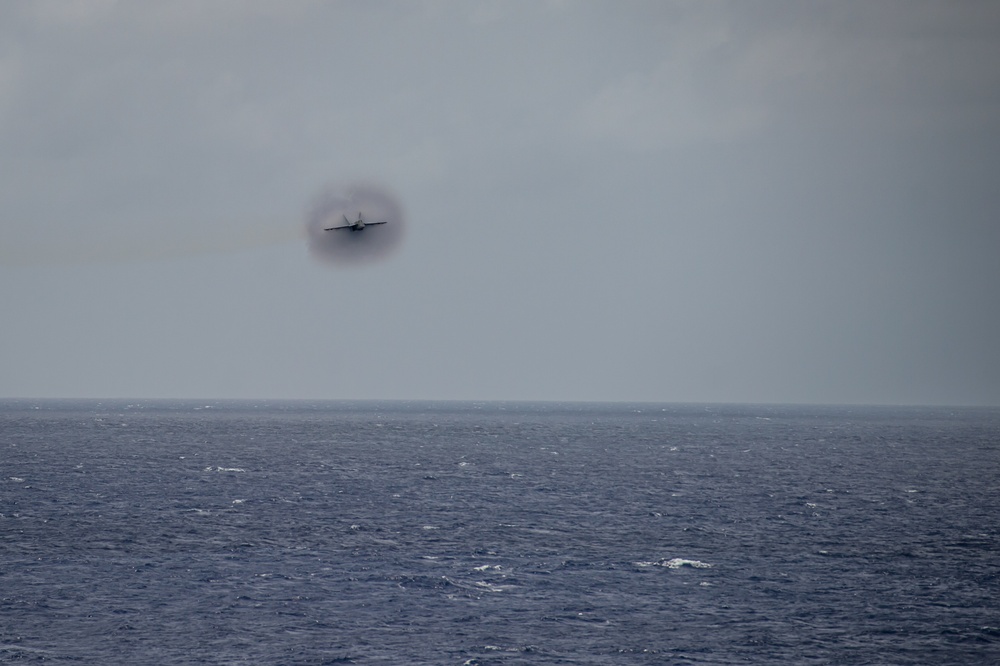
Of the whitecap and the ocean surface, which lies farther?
the whitecap

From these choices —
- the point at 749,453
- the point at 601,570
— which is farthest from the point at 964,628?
the point at 749,453

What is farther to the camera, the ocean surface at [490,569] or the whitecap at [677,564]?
the whitecap at [677,564]

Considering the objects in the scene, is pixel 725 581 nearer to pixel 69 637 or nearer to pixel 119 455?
pixel 69 637

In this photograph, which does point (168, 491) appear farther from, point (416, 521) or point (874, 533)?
point (874, 533)

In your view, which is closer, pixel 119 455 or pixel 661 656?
pixel 661 656

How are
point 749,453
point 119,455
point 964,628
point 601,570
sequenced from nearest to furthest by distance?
point 964,628 → point 601,570 → point 119,455 → point 749,453

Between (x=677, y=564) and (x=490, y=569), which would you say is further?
(x=677, y=564)

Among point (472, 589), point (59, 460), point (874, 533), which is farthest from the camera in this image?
point (59, 460)
